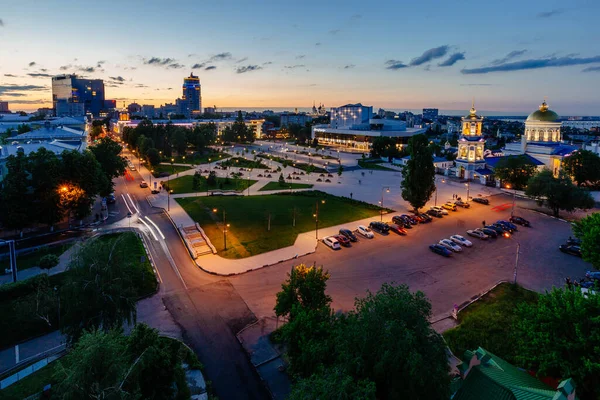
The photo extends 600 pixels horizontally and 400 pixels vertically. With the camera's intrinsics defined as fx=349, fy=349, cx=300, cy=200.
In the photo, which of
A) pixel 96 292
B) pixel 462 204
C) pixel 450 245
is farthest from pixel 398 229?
pixel 96 292

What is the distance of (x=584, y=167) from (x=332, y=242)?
52.9 m

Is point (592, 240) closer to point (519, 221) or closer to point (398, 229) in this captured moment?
point (398, 229)

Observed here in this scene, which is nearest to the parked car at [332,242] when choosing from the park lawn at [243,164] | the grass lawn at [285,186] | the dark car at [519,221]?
the dark car at [519,221]

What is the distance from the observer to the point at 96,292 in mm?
17844

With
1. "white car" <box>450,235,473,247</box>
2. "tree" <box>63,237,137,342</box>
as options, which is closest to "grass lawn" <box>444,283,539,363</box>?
"white car" <box>450,235,473,247</box>

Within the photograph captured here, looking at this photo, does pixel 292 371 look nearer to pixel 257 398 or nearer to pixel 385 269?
pixel 257 398

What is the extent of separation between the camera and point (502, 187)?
6475 centimetres

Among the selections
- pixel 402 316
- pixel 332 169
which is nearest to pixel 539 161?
pixel 332 169

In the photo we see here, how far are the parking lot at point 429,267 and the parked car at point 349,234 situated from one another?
33.0 inches

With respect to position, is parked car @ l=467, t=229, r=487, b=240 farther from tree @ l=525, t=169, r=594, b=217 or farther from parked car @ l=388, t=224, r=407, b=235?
tree @ l=525, t=169, r=594, b=217

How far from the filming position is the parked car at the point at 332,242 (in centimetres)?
3425

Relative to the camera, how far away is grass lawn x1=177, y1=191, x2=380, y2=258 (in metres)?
35.5

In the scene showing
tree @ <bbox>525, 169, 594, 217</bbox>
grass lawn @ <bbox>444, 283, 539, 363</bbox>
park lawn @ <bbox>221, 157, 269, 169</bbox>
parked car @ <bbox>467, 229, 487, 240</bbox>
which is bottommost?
grass lawn @ <bbox>444, 283, 539, 363</bbox>

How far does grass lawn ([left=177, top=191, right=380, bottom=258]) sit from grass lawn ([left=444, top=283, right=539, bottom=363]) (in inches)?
703
